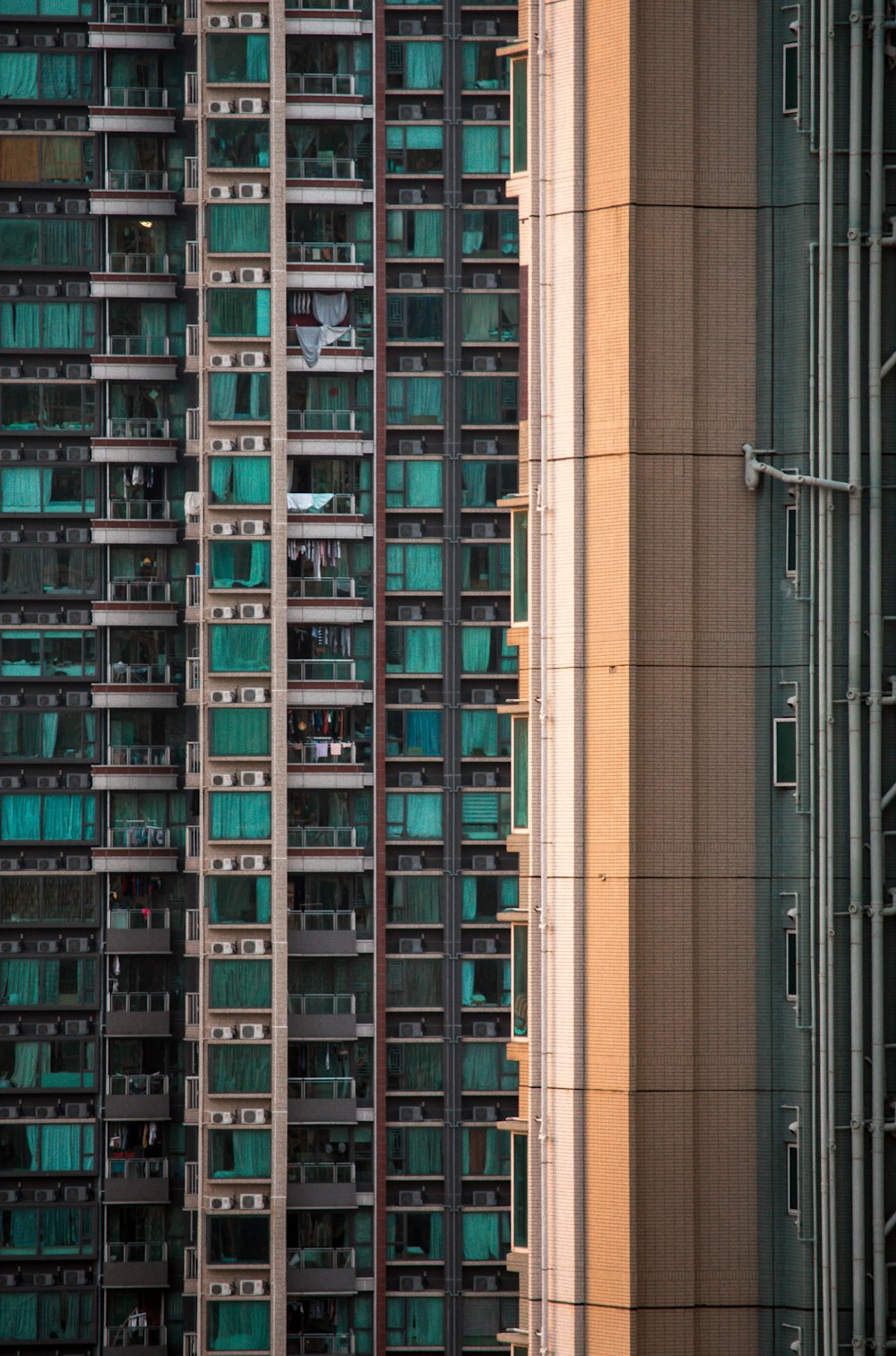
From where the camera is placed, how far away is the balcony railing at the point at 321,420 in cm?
2514

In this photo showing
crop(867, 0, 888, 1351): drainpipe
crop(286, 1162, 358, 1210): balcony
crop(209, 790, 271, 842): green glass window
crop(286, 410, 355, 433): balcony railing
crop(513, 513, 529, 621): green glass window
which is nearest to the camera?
crop(867, 0, 888, 1351): drainpipe

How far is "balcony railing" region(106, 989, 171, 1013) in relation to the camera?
2519cm

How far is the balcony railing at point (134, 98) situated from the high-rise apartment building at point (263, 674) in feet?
0.17

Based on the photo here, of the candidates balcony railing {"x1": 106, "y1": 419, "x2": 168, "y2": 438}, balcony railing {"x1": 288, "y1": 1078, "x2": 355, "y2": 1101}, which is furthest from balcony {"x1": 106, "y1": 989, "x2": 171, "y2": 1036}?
balcony railing {"x1": 106, "y1": 419, "x2": 168, "y2": 438}

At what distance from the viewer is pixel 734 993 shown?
10.4 metres

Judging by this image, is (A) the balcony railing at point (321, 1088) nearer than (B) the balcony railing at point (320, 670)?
Yes

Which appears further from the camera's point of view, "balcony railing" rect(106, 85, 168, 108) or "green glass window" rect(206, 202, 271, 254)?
"balcony railing" rect(106, 85, 168, 108)

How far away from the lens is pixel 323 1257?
81.5 ft

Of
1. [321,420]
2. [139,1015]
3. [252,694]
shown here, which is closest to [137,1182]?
[139,1015]

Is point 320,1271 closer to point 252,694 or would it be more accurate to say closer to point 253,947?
point 253,947

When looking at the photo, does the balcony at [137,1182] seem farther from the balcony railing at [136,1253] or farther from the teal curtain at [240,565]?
the teal curtain at [240,565]

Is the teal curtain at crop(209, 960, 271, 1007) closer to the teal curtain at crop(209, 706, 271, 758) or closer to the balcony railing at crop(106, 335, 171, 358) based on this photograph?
the teal curtain at crop(209, 706, 271, 758)

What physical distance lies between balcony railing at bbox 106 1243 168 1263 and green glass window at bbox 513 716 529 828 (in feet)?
52.2

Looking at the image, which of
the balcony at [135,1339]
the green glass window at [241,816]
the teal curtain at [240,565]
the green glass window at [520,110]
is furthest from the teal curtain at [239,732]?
the green glass window at [520,110]
